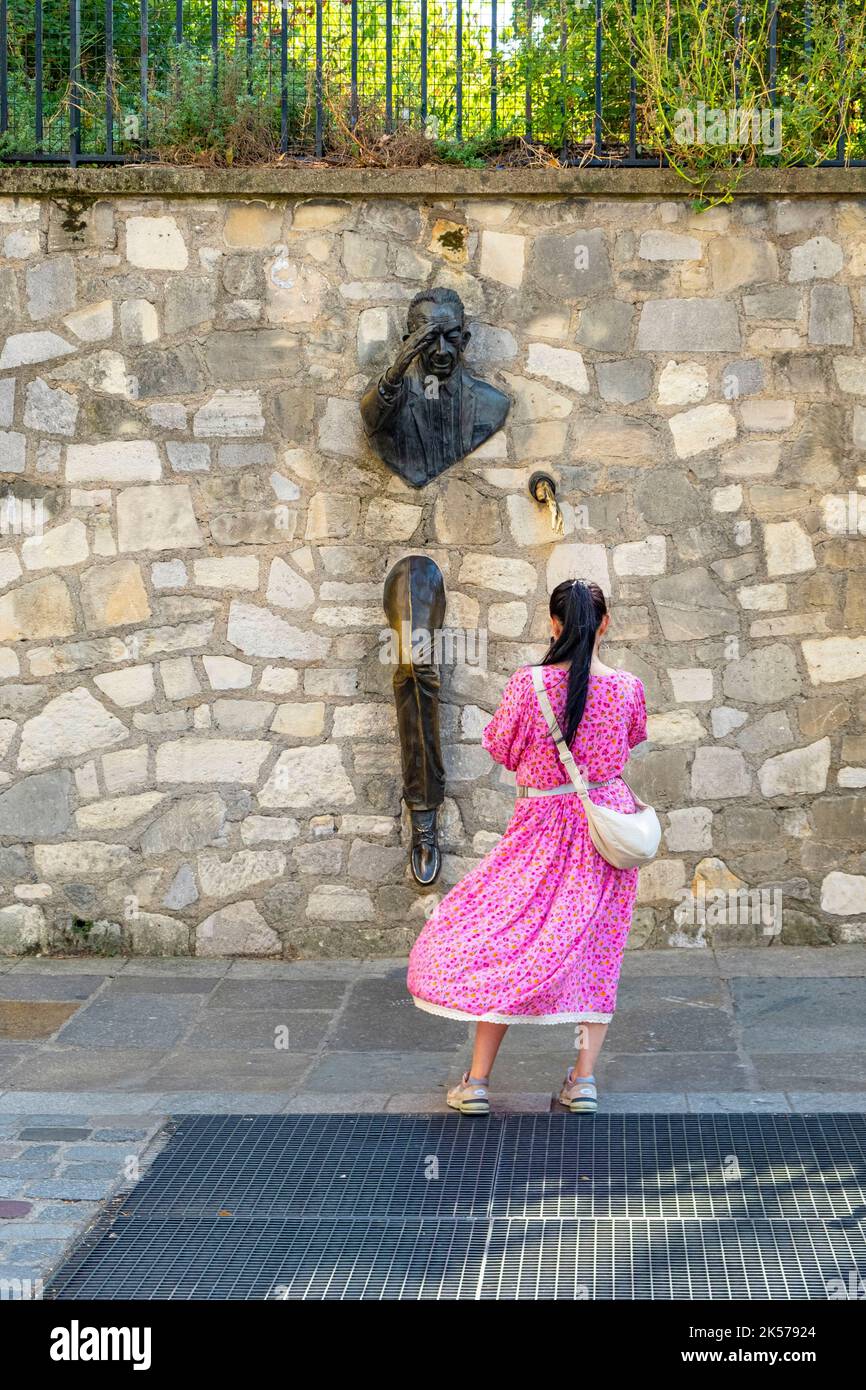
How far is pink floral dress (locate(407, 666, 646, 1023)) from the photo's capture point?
4445 millimetres

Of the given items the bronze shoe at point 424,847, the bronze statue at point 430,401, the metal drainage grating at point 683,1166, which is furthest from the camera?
the bronze shoe at point 424,847

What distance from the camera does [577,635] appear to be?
4.42 metres

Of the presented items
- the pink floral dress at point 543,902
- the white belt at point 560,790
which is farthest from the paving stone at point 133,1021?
the white belt at point 560,790

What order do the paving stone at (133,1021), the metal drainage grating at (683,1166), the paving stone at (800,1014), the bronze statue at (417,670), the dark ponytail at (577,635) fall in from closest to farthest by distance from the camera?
the metal drainage grating at (683,1166), the dark ponytail at (577,635), the paving stone at (800,1014), the paving stone at (133,1021), the bronze statue at (417,670)

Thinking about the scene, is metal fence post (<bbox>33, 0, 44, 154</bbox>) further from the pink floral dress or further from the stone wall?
the pink floral dress

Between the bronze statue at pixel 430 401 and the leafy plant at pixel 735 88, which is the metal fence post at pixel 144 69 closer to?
the bronze statue at pixel 430 401

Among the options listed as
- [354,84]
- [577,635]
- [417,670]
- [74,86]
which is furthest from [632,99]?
[577,635]

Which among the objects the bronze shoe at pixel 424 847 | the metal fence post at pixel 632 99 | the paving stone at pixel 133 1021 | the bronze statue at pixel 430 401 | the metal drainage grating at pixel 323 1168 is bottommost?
the paving stone at pixel 133 1021

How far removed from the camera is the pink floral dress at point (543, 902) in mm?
4445

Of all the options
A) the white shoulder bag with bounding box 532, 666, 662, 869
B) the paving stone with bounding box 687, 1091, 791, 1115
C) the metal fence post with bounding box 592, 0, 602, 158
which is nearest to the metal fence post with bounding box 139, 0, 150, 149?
the metal fence post with bounding box 592, 0, 602, 158

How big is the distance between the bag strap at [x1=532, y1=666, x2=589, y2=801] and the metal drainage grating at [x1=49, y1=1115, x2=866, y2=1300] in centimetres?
97

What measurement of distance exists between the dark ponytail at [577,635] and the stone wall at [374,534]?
174cm

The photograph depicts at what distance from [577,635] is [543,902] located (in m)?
0.78

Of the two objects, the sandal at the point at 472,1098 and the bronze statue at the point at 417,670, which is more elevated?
the bronze statue at the point at 417,670
